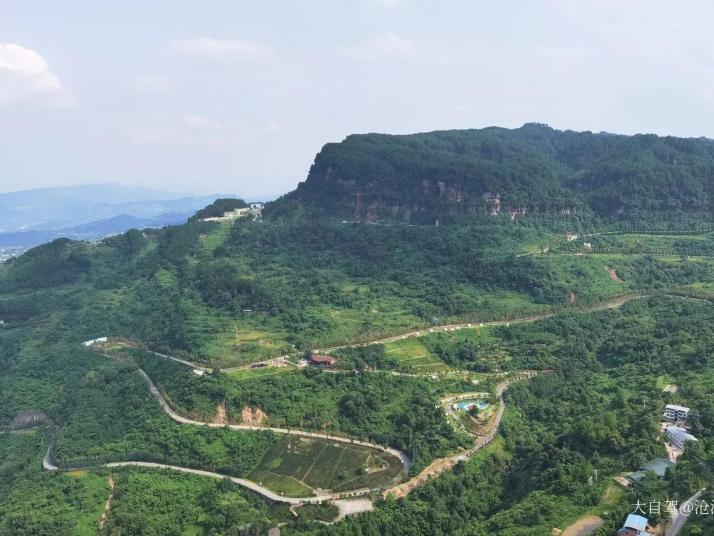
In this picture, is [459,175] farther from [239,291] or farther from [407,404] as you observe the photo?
[407,404]

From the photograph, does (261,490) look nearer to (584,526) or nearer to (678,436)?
(584,526)

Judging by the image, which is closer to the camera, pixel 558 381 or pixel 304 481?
pixel 304 481

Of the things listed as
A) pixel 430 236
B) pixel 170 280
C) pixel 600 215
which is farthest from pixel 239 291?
pixel 600 215

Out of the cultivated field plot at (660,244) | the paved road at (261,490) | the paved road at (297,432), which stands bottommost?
the paved road at (261,490)

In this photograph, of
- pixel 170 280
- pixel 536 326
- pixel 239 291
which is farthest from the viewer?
pixel 170 280

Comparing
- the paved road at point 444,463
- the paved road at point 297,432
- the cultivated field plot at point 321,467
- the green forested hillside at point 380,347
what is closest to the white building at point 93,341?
the green forested hillside at point 380,347

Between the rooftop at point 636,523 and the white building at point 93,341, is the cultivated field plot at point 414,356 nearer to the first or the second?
the rooftop at point 636,523

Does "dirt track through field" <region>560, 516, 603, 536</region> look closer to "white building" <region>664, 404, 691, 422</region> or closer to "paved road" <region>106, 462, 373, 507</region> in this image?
"white building" <region>664, 404, 691, 422</region>
